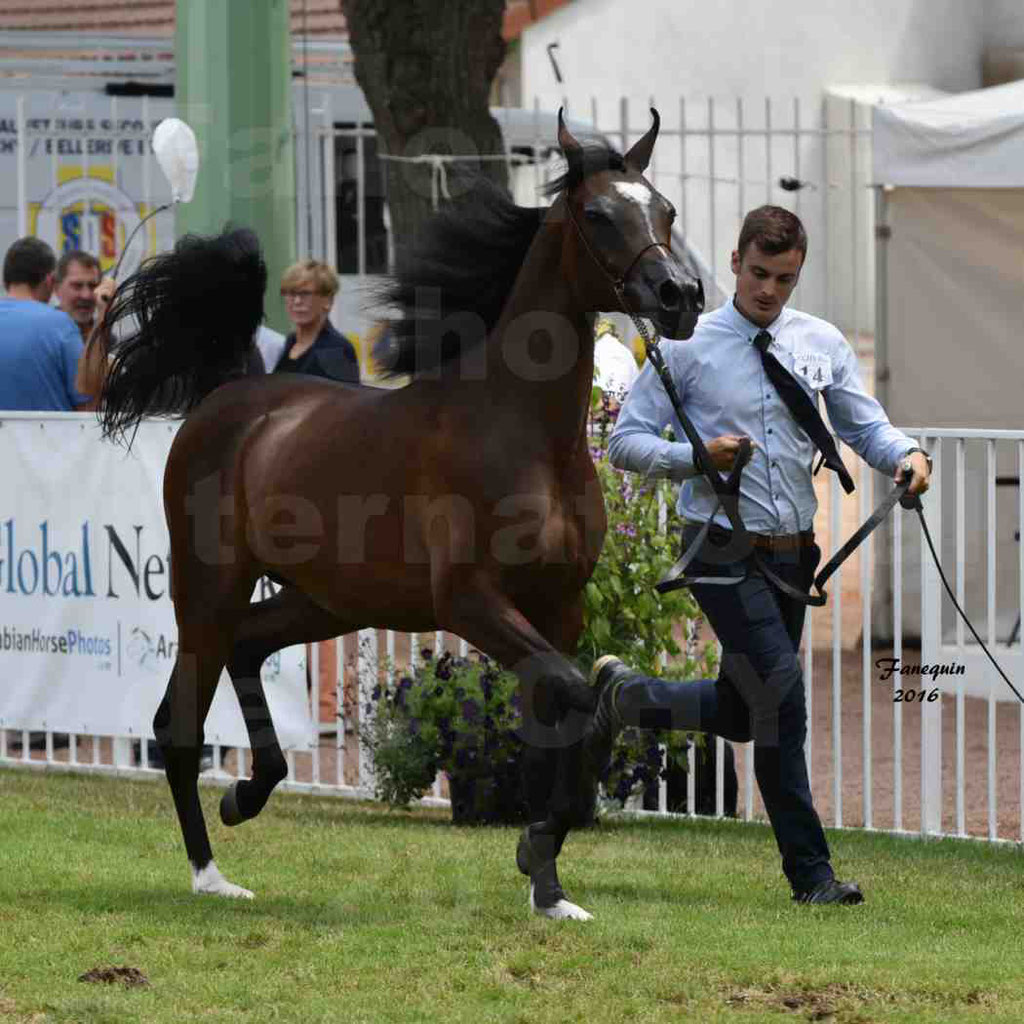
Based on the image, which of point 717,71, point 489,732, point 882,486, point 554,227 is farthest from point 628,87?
point 554,227

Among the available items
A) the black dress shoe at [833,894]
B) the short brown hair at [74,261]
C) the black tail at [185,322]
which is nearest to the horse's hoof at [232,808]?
the black tail at [185,322]

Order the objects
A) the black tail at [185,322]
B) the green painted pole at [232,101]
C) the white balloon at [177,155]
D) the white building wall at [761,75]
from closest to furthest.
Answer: the black tail at [185,322] < the white balloon at [177,155] < the green painted pole at [232,101] < the white building wall at [761,75]

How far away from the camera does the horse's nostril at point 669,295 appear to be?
557cm

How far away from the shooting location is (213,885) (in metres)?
6.55

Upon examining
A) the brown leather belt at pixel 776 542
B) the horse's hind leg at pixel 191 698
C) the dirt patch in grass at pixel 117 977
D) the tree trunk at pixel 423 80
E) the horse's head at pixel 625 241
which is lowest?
the dirt patch in grass at pixel 117 977

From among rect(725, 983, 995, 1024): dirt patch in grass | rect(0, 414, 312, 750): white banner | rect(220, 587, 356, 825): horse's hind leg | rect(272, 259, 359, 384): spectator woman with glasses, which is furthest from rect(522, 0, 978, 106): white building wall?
rect(725, 983, 995, 1024): dirt patch in grass

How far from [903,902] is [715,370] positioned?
1.63 metres

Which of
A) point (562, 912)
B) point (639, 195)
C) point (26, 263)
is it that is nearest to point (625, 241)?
point (639, 195)

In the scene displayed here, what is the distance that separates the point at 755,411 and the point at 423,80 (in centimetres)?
616

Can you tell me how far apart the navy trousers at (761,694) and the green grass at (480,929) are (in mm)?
255

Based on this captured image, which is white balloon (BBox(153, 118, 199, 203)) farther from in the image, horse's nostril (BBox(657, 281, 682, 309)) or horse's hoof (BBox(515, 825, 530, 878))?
horse's nostril (BBox(657, 281, 682, 309))

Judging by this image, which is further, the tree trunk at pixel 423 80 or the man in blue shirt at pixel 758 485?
the tree trunk at pixel 423 80

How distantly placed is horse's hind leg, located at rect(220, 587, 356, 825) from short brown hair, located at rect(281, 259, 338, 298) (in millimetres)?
3006

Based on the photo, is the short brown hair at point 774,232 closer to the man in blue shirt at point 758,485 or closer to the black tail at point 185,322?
the man in blue shirt at point 758,485
